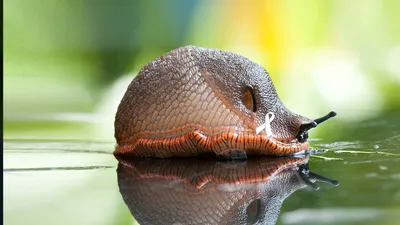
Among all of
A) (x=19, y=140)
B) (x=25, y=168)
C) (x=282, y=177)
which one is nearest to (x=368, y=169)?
(x=282, y=177)

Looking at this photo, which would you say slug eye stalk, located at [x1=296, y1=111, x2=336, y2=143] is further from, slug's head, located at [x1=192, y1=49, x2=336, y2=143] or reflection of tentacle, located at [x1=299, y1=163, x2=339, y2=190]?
reflection of tentacle, located at [x1=299, y1=163, x2=339, y2=190]

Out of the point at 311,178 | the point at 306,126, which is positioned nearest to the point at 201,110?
the point at 306,126

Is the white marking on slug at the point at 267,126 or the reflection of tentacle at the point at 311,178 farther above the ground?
the reflection of tentacle at the point at 311,178

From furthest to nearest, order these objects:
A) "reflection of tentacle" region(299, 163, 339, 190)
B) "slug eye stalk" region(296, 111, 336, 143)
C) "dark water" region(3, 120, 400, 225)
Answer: "slug eye stalk" region(296, 111, 336, 143) → "reflection of tentacle" region(299, 163, 339, 190) → "dark water" region(3, 120, 400, 225)

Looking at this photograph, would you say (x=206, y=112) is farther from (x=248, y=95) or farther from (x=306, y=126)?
(x=306, y=126)

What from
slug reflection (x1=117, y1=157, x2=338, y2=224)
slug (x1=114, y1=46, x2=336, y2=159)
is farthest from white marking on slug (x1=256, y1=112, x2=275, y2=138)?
slug reflection (x1=117, y1=157, x2=338, y2=224)

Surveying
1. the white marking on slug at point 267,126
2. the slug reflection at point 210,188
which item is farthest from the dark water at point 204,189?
the white marking on slug at point 267,126

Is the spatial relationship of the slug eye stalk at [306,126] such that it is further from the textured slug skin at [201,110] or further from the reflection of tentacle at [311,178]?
the reflection of tentacle at [311,178]
